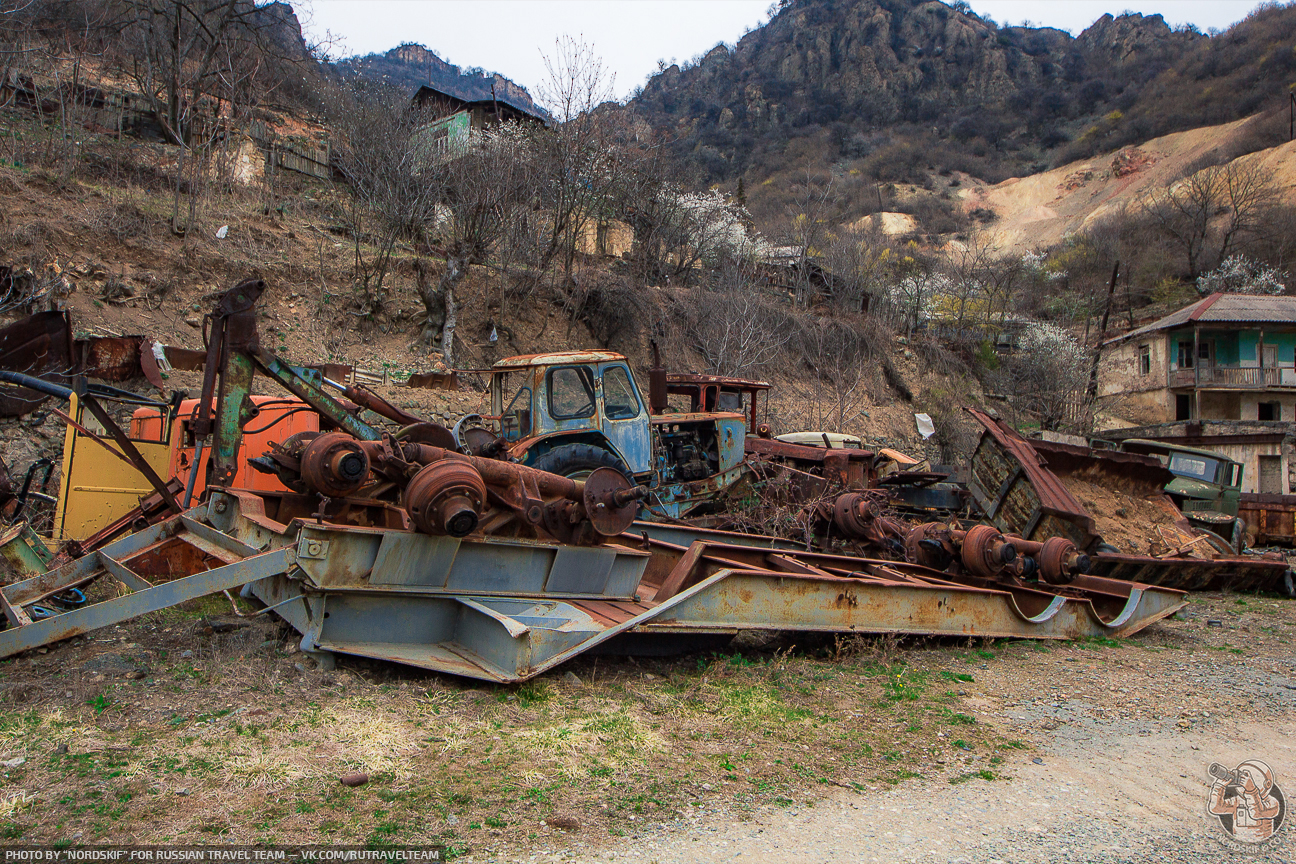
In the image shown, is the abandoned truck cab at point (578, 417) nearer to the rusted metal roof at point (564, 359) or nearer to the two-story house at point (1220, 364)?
the rusted metal roof at point (564, 359)

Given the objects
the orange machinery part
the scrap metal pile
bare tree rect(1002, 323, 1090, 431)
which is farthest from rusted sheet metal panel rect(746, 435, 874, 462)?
bare tree rect(1002, 323, 1090, 431)

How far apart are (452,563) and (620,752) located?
Result: 5.44ft

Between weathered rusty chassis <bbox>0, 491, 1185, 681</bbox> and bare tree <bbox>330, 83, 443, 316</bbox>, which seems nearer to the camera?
weathered rusty chassis <bbox>0, 491, 1185, 681</bbox>

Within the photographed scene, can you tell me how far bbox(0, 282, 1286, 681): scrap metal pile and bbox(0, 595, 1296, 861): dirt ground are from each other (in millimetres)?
288

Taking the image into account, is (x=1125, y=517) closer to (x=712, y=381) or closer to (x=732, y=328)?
(x=712, y=381)

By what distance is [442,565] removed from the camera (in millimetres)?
4586

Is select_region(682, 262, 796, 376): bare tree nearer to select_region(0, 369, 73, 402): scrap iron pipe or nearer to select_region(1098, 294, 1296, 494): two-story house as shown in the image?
select_region(0, 369, 73, 402): scrap iron pipe

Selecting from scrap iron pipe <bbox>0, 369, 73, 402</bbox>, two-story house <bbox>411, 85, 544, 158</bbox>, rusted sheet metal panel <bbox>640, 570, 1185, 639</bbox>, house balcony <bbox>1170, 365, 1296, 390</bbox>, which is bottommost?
rusted sheet metal panel <bbox>640, 570, 1185, 639</bbox>

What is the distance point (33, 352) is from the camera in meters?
9.55

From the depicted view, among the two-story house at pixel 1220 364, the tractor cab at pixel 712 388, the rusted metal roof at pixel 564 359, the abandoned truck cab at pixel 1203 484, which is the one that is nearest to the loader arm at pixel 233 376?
the rusted metal roof at pixel 564 359

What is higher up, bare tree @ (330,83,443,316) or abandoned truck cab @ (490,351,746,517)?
bare tree @ (330,83,443,316)

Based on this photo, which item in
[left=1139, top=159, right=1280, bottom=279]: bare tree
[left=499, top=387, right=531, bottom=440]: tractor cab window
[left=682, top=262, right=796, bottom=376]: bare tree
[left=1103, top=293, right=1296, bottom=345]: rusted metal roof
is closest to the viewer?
[left=499, top=387, right=531, bottom=440]: tractor cab window

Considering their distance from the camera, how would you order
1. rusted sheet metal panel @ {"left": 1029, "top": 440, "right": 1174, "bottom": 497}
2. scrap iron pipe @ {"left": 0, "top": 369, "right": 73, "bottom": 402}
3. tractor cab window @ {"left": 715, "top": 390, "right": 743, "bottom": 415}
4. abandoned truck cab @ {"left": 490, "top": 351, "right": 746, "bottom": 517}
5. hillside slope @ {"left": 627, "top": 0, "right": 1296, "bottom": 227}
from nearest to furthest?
scrap iron pipe @ {"left": 0, "top": 369, "right": 73, "bottom": 402} < abandoned truck cab @ {"left": 490, "top": 351, "right": 746, "bottom": 517} < rusted sheet metal panel @ {"left": 1029, "top": 440, "right": 1174, "bottom": 497} < tractor cab window @ {"left": 715, "top": 390, "right": 743, "bottom": 415} < hillside slope @ {"left": 627, "top": 0, "right": 1296, "bottom": 227}

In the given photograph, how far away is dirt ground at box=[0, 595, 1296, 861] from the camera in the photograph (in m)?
2.77
